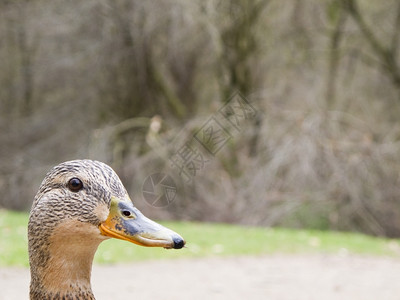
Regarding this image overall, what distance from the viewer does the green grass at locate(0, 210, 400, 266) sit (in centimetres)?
721

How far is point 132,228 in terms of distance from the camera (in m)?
2.07

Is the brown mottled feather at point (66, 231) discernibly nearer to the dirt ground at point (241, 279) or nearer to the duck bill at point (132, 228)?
the duck bill at point (132, 228)

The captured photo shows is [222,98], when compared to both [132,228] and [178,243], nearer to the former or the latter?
[132,228]

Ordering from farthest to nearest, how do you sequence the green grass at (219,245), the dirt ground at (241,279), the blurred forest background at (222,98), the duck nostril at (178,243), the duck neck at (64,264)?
the blurred forest background at (222,98) → the green grass at (219,245) → the dirt ground at (241,279) → the duck neck at (64,264) → the duck nostril at (178,243)

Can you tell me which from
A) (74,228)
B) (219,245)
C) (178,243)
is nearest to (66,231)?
(74,228)

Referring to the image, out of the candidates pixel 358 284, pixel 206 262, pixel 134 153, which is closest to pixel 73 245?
pixel 358 284

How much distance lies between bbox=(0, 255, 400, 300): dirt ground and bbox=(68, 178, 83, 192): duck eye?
10.6ft

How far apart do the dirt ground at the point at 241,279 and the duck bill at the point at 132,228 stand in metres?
3.25

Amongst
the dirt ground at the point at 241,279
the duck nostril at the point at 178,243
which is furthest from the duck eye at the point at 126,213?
the dirt ground at the point at 241,279

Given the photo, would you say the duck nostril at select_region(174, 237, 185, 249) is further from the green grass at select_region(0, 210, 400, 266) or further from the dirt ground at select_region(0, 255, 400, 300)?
the green grass at select_region(0, 210, 400, 266)

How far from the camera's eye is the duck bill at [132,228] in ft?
6.59

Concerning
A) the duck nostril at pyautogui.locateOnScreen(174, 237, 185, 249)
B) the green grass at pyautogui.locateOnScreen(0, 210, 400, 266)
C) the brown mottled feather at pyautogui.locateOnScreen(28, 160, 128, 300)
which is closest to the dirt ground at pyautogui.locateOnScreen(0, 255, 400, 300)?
the green grass at pyautogui.locateOnScreen(0, 210, 400, 266)

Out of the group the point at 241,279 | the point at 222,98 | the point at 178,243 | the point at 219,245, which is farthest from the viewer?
the point at 222,98

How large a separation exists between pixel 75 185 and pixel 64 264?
27 cm
